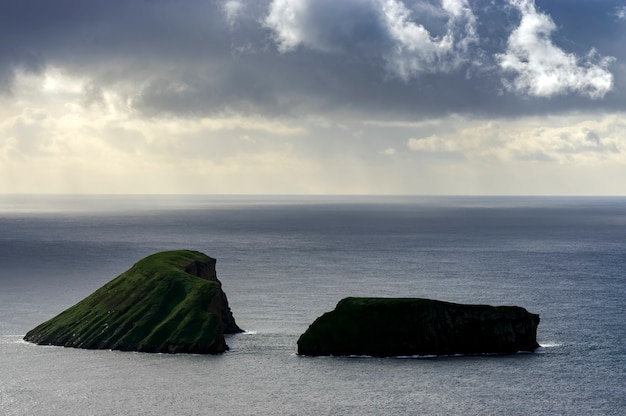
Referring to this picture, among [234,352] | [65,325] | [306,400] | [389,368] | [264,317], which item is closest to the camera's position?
[306,400]

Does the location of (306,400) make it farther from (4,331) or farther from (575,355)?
(4,331)

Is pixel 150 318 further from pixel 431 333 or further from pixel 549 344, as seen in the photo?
pixel 549 344

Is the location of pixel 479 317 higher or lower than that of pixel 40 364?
higher

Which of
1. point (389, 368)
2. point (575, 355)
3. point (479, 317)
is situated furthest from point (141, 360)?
point (575, 355)

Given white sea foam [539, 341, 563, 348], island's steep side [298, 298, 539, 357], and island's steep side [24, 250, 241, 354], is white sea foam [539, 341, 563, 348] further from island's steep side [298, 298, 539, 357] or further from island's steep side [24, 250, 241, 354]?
island's steep side [24, 250, 241, 354]

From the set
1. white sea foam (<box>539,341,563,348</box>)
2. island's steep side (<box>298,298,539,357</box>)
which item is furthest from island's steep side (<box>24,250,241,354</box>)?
white sea foam (<box>539,341,563,348</box>)

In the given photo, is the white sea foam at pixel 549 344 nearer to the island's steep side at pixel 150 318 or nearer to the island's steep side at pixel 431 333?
the island's steep side at pixel 431 333
